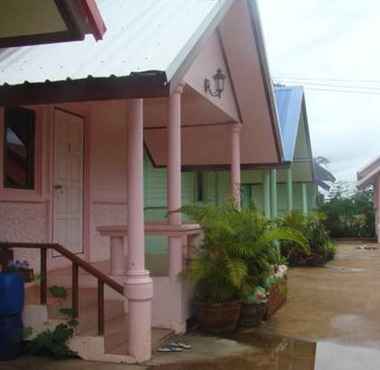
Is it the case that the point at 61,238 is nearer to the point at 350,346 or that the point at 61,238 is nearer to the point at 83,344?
the point at 83,344

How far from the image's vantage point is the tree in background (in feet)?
88.7

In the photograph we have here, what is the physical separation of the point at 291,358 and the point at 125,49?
3716 mm

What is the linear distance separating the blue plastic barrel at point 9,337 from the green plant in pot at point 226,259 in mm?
2081

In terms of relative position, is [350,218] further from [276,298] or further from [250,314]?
[250,314]

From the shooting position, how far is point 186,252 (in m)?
7.26

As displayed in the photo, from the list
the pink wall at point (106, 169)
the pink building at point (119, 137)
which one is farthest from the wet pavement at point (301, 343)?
the pink wall at point (106, 169)

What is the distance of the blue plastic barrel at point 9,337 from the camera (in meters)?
5.62

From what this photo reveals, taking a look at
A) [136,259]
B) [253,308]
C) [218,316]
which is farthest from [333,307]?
[136,259]

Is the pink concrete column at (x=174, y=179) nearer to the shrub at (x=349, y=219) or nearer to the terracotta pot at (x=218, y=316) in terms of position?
the terracotta pot at (x=218, y=316)

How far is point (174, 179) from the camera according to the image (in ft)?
23.2

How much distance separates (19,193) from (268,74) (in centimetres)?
474

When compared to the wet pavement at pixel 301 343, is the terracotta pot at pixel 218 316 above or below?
above

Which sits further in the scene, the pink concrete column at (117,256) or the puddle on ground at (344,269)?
the puddle on ground at (344,269)

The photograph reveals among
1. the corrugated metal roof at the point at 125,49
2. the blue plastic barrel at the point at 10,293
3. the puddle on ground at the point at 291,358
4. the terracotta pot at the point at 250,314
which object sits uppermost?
the corrugated metal roof at the point at 125,49
